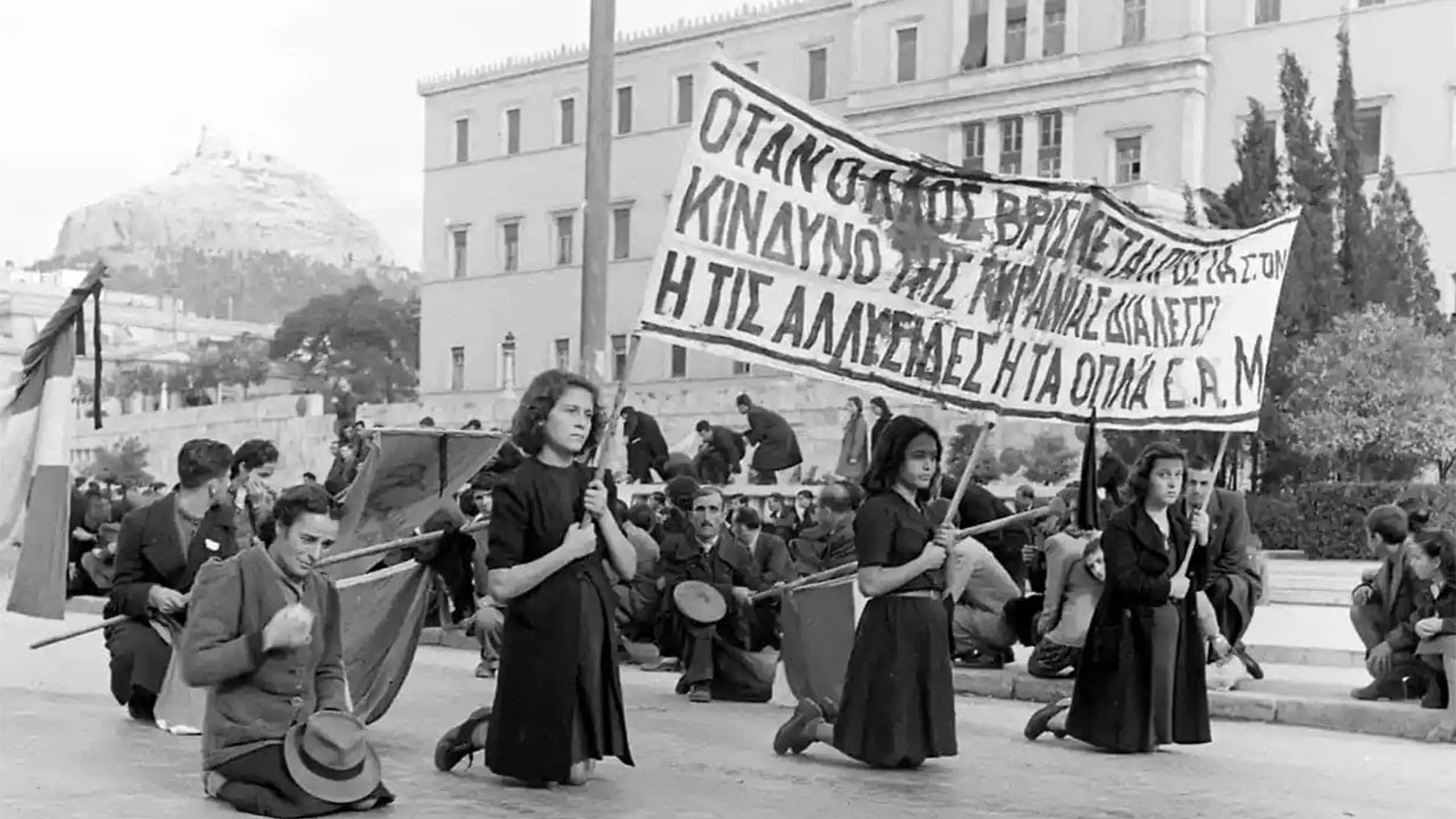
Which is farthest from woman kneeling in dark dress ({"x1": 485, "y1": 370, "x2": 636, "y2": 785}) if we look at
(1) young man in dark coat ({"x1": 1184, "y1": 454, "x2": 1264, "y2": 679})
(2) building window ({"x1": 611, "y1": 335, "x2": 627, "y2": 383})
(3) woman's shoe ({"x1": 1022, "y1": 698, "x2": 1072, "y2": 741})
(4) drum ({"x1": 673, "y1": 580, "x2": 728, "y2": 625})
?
(2) building window ({"x1": 611, "y1": 335, "x2": 627, "y2": 383})

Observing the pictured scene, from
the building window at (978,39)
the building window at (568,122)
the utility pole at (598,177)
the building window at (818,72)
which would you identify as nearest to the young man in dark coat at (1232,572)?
the utility pole at (598,177)

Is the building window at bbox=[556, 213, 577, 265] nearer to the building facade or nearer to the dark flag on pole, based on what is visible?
the building facade

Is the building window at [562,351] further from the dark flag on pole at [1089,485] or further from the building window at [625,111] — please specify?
the dark flag on pole at [1089,485]

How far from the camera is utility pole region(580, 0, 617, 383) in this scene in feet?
Answer: 45.7

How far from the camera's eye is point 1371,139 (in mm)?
46281

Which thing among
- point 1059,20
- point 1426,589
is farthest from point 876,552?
point 1059,20

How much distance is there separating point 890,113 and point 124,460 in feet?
88.6

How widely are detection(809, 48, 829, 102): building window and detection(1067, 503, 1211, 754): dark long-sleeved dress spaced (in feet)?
164

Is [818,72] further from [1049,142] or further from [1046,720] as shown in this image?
[1046,720]

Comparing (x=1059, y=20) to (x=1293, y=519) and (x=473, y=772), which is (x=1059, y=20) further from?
(x=473, y=772)

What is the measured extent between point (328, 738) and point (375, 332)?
277 feet

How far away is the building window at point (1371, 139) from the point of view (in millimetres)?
45938

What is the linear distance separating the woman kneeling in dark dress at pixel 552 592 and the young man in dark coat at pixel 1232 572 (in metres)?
4.96

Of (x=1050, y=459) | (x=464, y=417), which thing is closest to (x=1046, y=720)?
(x=1050, y=459)
